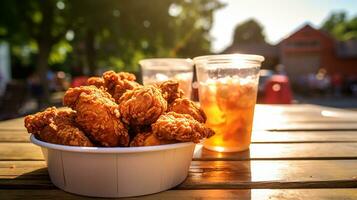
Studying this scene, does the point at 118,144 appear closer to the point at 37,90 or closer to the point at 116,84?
the point at 116,84

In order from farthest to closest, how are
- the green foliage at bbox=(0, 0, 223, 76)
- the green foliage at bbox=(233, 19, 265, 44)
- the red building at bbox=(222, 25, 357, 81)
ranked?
the green foliage at bbox=(233, 19, 265, 44) → the red building at bbox=(222, 25, 357, 81) → the green foliage at bbox=(0, 0, 223, 76)

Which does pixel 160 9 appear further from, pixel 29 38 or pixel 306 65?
pixel 306 65

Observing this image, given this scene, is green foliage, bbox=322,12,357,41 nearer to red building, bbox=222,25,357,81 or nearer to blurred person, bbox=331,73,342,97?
red building, bbox=222,25,357,81

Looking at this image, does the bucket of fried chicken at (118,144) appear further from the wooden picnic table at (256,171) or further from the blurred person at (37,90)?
the blurred person at (37,90)

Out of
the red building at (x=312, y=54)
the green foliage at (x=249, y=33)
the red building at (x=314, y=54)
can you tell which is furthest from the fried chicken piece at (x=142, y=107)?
the green foliage at (x=249, y=33)

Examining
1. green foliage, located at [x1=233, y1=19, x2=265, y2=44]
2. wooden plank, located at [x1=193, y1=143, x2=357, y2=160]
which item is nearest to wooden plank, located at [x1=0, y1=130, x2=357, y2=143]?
wooden plank, located at [x1=193, y1=143, x2=357, y2=160]

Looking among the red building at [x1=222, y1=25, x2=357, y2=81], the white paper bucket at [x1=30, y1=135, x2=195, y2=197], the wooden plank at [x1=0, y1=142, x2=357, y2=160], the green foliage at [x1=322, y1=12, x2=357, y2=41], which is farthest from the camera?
the green foliage at [x1=322, y1=12, x2=357, y2=41]
